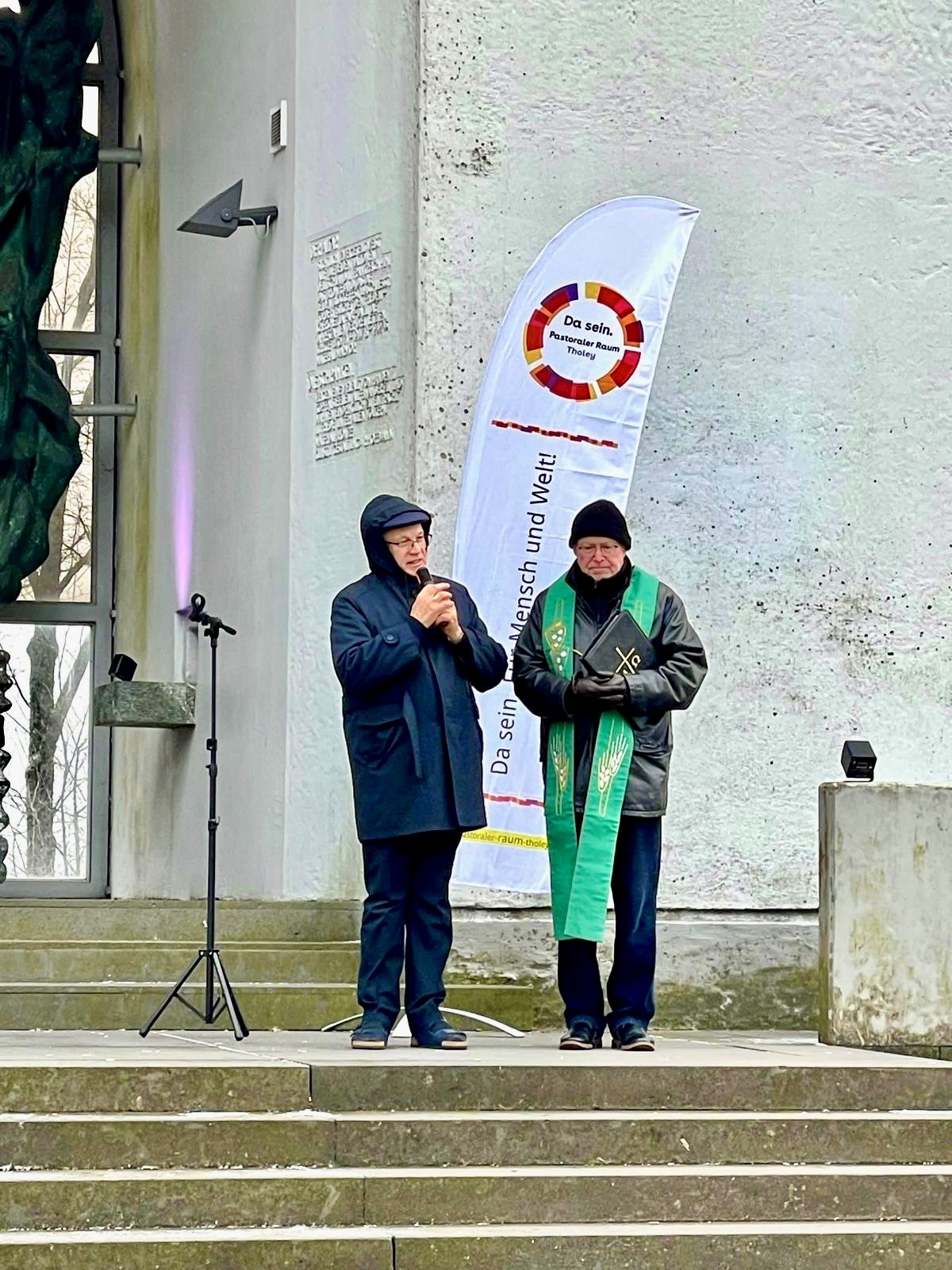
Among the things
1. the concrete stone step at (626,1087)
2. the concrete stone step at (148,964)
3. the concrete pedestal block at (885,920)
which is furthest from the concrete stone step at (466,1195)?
the concrete stone step at (148,964)

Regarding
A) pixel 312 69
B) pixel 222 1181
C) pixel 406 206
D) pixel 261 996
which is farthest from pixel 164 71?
pixel 222 1181

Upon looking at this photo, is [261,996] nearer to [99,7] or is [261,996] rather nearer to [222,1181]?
[222,1181]

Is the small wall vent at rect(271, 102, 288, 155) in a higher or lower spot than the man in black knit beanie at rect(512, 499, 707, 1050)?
higher

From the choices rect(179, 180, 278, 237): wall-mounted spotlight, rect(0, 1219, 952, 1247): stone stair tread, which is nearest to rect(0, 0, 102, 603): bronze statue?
rect(179, 180, 278, 237): wall-mounted spotlight

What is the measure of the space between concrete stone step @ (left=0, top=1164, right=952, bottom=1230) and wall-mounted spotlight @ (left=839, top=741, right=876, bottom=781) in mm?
2277

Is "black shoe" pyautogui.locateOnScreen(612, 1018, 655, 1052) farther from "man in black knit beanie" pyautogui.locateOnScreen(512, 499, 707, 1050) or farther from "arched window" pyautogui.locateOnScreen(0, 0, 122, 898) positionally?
"arched window" pyautogui.locateOnScreen(0, 0, 122, 898)

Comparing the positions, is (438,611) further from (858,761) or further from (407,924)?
(858,761)

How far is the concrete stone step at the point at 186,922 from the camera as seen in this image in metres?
10.0

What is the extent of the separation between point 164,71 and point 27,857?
213 inches

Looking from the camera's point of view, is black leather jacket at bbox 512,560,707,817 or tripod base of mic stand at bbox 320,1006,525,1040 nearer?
black leather jacket at bbox 512,560,707,817

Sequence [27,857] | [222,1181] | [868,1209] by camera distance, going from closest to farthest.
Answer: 1. [222,1181]
2. [868,1209]
3. [27,857]

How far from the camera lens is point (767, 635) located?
1015 cm

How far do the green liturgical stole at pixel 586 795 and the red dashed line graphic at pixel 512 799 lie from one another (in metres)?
1.39

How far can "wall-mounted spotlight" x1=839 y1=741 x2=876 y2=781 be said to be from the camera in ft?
27.8
